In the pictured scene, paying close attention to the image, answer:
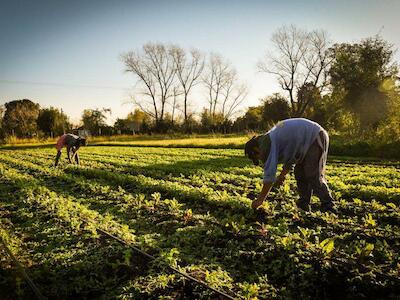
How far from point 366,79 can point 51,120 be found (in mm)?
49187

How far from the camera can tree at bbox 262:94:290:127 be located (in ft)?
170

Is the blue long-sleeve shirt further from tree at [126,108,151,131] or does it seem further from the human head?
tree at [126,108,151,131]

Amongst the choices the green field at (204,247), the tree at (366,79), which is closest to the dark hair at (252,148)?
the green field at (204,247)

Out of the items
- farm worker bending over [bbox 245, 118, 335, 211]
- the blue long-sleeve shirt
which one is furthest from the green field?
the blue long-sleeve shirt

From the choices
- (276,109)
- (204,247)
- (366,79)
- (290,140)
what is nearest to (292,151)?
(290,140)

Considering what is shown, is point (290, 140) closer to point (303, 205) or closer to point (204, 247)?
point (303, 205)

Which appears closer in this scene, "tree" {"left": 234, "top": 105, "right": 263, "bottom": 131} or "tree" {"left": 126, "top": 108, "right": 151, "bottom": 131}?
"tree" {"left": 126, "top": 108, "right": 151, "bottom": 131}

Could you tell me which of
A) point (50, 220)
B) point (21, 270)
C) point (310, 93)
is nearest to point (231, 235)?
point (21, 270)

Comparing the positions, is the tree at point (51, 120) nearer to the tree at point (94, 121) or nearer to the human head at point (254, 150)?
the tree at point (94, 121)

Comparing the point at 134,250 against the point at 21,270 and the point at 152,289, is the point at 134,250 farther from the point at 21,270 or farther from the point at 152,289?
the point at 21,270

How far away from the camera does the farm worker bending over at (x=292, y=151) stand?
4785 mm

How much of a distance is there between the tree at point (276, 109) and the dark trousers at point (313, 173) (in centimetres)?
4659

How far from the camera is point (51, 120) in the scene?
56438 millimetres

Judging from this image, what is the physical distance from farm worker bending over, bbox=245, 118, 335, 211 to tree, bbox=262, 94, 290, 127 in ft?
154
